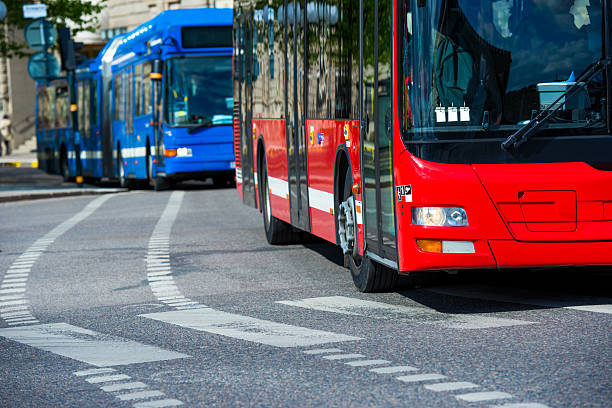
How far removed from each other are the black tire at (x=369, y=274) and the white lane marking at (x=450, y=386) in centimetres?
374

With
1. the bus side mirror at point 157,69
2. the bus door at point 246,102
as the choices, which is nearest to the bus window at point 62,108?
the bus side mirror at point 157,69

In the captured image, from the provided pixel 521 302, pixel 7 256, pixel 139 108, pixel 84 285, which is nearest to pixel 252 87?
pixel 7 256

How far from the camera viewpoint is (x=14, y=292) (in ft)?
37.6

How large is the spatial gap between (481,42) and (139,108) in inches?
827

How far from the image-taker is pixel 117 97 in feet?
106

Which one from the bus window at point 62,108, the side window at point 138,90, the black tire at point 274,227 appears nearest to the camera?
the black tire at point 274,227

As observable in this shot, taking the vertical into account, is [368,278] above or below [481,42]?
below

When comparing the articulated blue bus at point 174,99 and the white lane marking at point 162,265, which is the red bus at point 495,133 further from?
the articulated blue bus at point 174,99

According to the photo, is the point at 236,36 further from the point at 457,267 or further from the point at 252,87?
the point at 457,267

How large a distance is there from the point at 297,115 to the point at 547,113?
4200 mm

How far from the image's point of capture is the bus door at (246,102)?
53.4 feet

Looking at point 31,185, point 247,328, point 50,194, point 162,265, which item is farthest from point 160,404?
point 31,185

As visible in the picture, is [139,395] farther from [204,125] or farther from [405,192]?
[204,125]

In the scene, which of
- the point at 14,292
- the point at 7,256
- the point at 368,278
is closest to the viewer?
the point at 368,278
